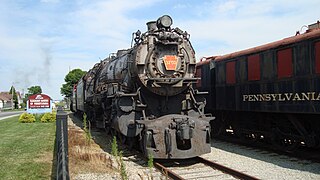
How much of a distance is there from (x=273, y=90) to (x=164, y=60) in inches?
130

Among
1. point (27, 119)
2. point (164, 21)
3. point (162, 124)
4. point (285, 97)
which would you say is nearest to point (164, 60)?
point (164, 21)

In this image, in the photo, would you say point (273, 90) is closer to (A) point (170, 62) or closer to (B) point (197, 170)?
(A) point (170, 62)

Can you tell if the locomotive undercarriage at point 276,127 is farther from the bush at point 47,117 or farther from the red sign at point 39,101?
the red sign at point 39,101

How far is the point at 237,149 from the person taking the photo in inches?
456

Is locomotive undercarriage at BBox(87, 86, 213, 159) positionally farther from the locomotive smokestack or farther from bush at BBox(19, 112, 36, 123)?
bush at BBox(19, 112, 36, 123)

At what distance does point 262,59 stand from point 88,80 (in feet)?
33.1

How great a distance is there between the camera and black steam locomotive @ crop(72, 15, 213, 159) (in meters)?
8.96

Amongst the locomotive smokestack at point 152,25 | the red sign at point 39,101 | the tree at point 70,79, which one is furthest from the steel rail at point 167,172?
the tree at point 70,79

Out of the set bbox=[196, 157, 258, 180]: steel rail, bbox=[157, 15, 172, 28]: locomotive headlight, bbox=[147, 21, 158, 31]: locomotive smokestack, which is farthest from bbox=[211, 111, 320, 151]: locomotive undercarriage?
bbox=[147, 21, 158, 31]: locomotive smokestack

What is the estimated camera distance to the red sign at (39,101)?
25250 mm

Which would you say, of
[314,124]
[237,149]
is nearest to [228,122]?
[237,149]

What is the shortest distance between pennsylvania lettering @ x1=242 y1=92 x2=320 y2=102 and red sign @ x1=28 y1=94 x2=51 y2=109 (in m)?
17.4

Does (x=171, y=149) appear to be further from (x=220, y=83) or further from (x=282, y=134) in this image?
(x=220, y=83)

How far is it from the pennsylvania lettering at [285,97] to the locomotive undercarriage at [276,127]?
25.8 inches
